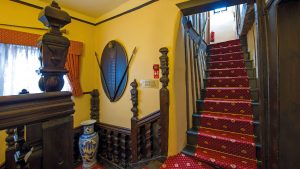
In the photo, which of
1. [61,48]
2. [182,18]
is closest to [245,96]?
[182,18]

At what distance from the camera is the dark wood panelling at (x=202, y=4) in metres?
1.49

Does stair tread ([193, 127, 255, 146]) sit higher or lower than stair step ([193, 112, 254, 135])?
lower

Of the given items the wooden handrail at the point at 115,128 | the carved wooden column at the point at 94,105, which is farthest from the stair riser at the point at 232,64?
the carved wooden column at the point at 94,105

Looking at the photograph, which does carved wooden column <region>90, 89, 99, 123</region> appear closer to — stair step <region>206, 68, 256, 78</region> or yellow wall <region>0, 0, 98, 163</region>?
yellow wall <region>0, 0, 98, 163</region>

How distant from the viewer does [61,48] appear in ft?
1.98

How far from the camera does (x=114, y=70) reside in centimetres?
269

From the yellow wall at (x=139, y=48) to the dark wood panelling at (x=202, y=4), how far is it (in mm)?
138

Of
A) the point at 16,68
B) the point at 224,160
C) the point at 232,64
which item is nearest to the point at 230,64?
the point at 232,64

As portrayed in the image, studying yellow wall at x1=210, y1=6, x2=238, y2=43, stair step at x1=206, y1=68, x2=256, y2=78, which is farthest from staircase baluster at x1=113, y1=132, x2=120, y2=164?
yellow wall at x1=210, y1=6, x2=238, y2=43

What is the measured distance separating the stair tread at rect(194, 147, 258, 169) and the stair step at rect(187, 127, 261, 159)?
0.15 feet

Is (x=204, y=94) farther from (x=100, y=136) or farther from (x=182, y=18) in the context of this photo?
(x=100, y=136)

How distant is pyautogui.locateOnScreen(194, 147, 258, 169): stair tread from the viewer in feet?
4.97

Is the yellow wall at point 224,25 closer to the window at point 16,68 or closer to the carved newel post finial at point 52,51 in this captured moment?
the window at point 16,68

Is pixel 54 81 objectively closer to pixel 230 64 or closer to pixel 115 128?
pixel 115 128
